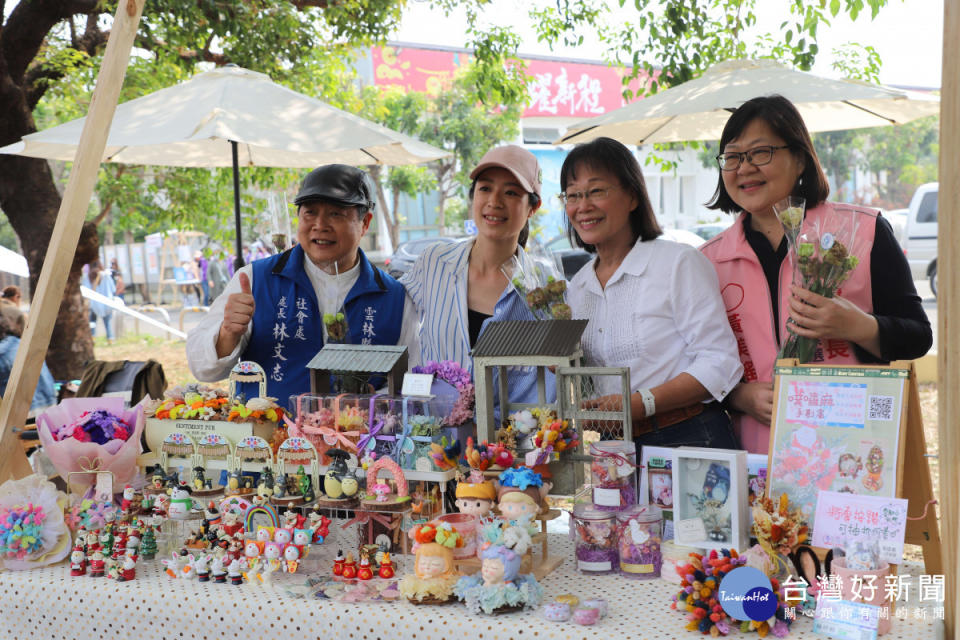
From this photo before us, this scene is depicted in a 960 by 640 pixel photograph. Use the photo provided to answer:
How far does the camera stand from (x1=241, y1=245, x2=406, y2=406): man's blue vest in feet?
9.61

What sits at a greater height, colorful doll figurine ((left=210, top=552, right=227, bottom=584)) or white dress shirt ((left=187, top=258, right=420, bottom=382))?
white dress shirt ((left=187, top=258, right=420, bottom=382))

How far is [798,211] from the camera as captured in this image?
200 centimetres

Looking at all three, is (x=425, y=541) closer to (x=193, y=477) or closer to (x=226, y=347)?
(x=193, y=477)

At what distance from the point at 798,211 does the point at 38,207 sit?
18.5 feet

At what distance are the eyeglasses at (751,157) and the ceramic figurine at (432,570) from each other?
4.46 ft

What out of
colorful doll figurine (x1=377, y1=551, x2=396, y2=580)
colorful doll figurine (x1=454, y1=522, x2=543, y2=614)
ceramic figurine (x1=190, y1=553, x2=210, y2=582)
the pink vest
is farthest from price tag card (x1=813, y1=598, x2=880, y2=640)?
ceramic figurine (x1=190, y1=553, x2=210, y2=582)

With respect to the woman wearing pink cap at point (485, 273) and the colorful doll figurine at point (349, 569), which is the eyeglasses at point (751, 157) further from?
the colorful doll figurine at point (349, 569)

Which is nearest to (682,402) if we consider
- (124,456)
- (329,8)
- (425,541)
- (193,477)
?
(425,541)

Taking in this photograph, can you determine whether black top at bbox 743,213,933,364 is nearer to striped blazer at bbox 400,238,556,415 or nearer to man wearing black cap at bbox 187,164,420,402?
striped blazer at bbox 400,238,556,415

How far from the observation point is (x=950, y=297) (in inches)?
63.1

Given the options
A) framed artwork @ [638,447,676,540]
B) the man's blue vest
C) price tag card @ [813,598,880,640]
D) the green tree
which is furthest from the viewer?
the green tree

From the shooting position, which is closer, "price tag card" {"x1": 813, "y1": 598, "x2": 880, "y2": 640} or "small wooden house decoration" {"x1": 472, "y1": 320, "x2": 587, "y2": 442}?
"price tag card" {"x1": 813, "y1": 598, "x2": 880, "y2": 640}

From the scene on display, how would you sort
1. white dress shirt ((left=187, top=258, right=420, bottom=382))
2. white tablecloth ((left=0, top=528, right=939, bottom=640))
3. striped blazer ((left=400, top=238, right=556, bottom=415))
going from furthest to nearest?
1. white dress shirt ((left=187, top=258, right=420, bottom=382))
2. striped blazer ((left=400, top=238, right=556, bottom=415))
3. white tablecloth ((left=0, top=528, right=939, bottom=640))

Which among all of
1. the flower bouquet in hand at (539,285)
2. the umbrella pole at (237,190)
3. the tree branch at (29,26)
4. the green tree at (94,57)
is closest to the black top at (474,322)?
the flower bouquet in hand at (539,285)
